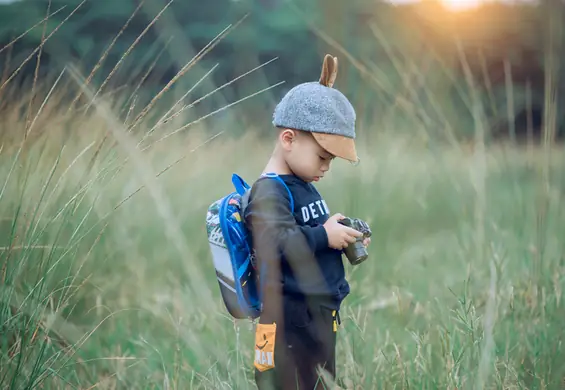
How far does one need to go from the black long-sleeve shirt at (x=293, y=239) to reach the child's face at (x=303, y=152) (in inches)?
1.5

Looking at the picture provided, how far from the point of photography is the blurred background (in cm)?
170

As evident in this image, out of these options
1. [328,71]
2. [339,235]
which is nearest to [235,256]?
[339,235]

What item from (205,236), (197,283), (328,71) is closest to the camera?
(197,283)

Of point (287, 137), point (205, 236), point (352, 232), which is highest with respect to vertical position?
point (287, 137)

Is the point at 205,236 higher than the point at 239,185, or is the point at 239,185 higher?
the point at 239,185

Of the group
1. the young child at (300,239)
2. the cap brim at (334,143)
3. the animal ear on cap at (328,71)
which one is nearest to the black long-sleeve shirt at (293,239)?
the young child at (300,239)

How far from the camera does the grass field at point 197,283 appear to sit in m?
1.69

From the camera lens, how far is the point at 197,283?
1141mm

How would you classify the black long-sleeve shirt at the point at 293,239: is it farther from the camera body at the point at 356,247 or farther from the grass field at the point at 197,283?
the grass field at the point at 197,283

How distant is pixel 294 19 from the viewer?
11469 millimetres

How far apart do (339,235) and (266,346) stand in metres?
0.29

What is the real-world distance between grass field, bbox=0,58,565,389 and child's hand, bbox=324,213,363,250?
0.30m

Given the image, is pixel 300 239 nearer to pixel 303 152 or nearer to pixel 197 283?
pixel 303 152

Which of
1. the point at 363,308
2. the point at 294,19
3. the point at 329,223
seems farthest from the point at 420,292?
the point at 294,19
